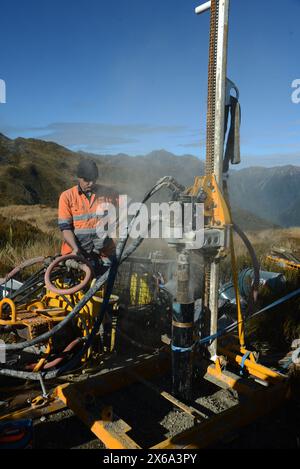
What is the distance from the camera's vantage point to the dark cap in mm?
4066

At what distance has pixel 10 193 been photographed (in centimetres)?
3722

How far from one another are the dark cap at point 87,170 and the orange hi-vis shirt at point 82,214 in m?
0.15

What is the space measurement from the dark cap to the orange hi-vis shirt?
15 cm

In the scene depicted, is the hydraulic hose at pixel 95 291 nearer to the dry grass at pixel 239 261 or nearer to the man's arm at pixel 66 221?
the man's arm at pixel 66 221

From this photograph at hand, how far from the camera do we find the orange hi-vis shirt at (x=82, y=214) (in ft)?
13.6

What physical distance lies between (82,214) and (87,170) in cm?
44

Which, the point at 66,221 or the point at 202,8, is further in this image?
the point at 66,221

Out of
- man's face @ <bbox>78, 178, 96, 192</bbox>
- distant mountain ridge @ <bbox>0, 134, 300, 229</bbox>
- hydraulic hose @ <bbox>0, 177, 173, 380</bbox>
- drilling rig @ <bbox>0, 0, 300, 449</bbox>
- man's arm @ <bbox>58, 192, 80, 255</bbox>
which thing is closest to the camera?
drilling rig @ <bbox>0, 0, 300, 449</bbox>

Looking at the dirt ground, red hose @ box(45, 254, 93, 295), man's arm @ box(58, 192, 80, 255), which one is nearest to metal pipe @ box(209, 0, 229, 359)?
the dirt ground

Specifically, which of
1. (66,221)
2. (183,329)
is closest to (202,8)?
(66,221)

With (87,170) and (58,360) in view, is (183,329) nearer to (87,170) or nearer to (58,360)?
(58,360)

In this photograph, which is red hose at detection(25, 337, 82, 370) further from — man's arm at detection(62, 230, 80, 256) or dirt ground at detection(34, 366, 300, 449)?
man's arm at detection(62, 230, 80, 256)

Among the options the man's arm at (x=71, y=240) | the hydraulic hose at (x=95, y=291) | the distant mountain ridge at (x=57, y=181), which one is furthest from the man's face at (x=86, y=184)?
the distant mountain ridge at (x=57, y=181)

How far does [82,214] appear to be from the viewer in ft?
13.6
